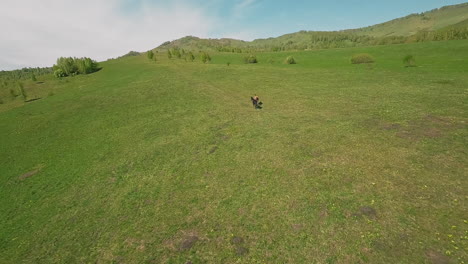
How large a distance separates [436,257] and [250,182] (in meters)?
10.9

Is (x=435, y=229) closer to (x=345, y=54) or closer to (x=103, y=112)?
(x=103, y=112)

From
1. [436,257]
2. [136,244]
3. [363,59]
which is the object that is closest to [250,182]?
[136,244]

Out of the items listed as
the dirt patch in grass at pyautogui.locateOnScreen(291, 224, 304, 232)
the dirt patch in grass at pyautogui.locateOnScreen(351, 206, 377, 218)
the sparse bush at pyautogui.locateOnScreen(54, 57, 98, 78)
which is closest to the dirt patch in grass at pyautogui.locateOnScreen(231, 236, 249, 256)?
the dirt patch in grass at pyautogui.locateOnScreen(291, 224, 304, 232)

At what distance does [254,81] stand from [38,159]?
41.0 meters

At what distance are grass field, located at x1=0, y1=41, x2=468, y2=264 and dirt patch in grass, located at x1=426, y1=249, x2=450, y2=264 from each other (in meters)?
0.06

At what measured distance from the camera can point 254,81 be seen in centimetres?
5484

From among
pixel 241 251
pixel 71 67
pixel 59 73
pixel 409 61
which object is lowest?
pixel 241 251

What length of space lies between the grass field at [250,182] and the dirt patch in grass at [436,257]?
56 mm

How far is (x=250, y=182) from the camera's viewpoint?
59.8 ft

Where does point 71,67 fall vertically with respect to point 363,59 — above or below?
above

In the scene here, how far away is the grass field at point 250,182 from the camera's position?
1273 centimetres

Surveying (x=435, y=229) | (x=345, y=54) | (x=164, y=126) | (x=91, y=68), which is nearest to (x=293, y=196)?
(x=435, y=229)

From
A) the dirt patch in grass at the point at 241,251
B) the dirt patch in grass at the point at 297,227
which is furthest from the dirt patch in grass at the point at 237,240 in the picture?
the dirt patch in grass at the point at 297,227

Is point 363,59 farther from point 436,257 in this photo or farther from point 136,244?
point 136,244
